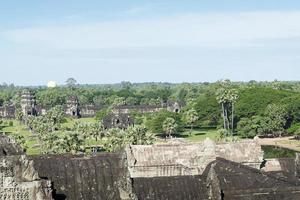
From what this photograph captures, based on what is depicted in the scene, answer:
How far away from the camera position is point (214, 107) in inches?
5896

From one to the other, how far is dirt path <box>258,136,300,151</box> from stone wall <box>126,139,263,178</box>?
69774 millimetres

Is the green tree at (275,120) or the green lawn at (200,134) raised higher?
the green tree at (275,120)

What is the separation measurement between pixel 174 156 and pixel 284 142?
83.2 m

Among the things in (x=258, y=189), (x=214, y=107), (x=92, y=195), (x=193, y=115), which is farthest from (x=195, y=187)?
(x=214, y=107)

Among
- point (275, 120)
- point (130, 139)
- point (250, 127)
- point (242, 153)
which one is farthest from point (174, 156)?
point (250, 127)

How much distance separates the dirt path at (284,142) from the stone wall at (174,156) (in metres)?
69.8

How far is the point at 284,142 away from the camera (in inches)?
4567

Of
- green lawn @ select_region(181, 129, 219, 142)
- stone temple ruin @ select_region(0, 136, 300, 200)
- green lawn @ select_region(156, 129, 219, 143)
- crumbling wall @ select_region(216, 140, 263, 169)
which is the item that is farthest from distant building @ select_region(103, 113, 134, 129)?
stone temple ruin @ select_region(0, 136, 300, 200)

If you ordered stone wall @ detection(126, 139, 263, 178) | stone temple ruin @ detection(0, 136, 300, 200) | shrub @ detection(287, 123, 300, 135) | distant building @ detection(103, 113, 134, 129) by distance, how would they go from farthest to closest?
1. distant building @ detection(103, 113, 134, 129)
2. shrub @ detection(287, 123, 300, 135)
3. stone wall @ detection(126, 139, 263, 178)
4. stone temple ruin @ detection(0, 136, 300, 200)

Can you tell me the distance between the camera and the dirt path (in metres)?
109

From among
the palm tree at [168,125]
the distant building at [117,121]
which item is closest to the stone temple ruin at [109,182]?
the palm tree at [168,125]

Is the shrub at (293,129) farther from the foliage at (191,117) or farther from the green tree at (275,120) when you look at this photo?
the foliage at (191,117)

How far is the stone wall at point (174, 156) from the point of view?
121ft

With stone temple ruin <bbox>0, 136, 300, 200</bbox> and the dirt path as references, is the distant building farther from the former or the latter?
stone temple ruin <bbox>0, 136, 300, 200</bbox>
